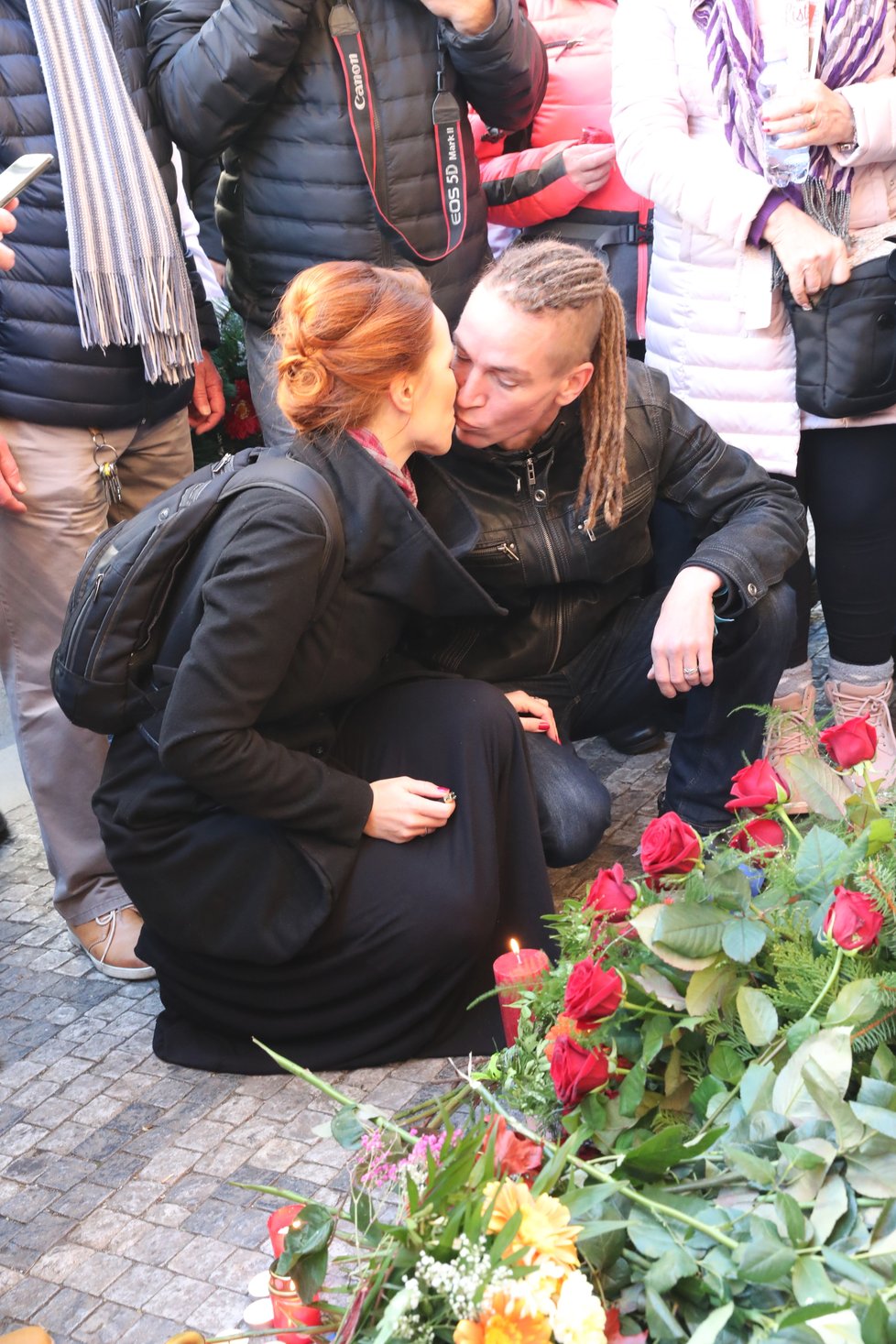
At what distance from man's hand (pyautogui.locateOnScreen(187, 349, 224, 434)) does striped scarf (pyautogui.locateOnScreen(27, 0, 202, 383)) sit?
286 millimetres

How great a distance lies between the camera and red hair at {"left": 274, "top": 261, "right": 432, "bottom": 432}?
2211 mm

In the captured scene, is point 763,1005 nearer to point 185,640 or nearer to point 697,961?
point 697,961

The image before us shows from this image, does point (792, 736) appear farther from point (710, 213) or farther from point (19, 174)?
point (19, 174)

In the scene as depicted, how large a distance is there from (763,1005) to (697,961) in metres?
0.07

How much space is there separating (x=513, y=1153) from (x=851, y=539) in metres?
2.19

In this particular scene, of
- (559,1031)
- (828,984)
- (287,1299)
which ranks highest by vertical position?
(828,984)

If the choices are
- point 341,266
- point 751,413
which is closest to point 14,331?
point 341,266

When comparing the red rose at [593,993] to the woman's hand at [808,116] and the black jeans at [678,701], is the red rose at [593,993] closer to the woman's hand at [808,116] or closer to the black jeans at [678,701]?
the black jeans at [678,701]

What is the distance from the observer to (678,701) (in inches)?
117

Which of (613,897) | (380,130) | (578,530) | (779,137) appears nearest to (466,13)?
(380,130)

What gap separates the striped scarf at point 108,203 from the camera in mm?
2512

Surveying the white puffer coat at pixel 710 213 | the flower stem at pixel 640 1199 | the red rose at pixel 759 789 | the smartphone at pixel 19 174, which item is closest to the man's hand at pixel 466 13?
the white puffer coat at pixel 710 213

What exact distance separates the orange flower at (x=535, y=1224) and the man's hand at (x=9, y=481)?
185cm

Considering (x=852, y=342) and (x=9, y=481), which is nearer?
(x=9, y=481)
